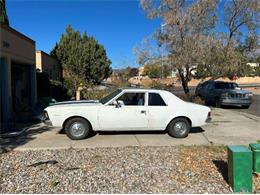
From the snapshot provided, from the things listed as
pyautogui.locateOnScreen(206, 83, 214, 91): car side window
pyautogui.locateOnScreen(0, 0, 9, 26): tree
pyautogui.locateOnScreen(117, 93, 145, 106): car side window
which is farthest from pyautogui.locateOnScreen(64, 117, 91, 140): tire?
pyautogui.locateOnScreen(206, 83, 214, 91): car side window

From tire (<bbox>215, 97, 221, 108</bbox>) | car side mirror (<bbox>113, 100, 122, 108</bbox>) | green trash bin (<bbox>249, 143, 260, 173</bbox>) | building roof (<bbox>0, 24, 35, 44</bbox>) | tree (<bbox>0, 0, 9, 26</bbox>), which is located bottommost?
green trash bin (<bbox>249, 143, 260, 173</bbox>)

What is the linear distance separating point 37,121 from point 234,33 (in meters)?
12.4

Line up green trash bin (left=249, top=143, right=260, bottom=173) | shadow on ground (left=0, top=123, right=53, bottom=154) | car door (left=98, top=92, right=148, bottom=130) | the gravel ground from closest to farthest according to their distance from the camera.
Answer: the gravel ground, green trash bin (left=249, top=143, right=260, bottom=173), shadow on ground (left=0, top=123, right=53, bottom=154), car door (left=98, top=92, right=148, bottom=130)

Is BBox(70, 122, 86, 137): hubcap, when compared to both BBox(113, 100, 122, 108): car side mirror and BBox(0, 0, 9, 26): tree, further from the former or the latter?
BBox(0, 0, 9, 26): tree

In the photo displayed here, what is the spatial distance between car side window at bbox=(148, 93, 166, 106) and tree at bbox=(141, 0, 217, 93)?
30.0ft

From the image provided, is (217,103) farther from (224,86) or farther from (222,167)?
(222,167)

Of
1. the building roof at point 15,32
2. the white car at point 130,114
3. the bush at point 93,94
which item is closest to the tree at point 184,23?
the bush at point 93,94

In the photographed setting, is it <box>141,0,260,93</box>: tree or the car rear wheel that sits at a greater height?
<box>141,0,260,93</box>: tree

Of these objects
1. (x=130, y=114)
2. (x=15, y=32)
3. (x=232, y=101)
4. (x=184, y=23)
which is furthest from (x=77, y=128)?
(x=232, y=101)

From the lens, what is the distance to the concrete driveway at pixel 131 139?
8969mm

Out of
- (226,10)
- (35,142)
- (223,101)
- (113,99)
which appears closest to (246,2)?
(226,10)

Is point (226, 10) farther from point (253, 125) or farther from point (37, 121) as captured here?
point (37, 121)

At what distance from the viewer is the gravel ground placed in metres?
5.64

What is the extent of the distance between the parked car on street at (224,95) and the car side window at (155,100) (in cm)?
1185
